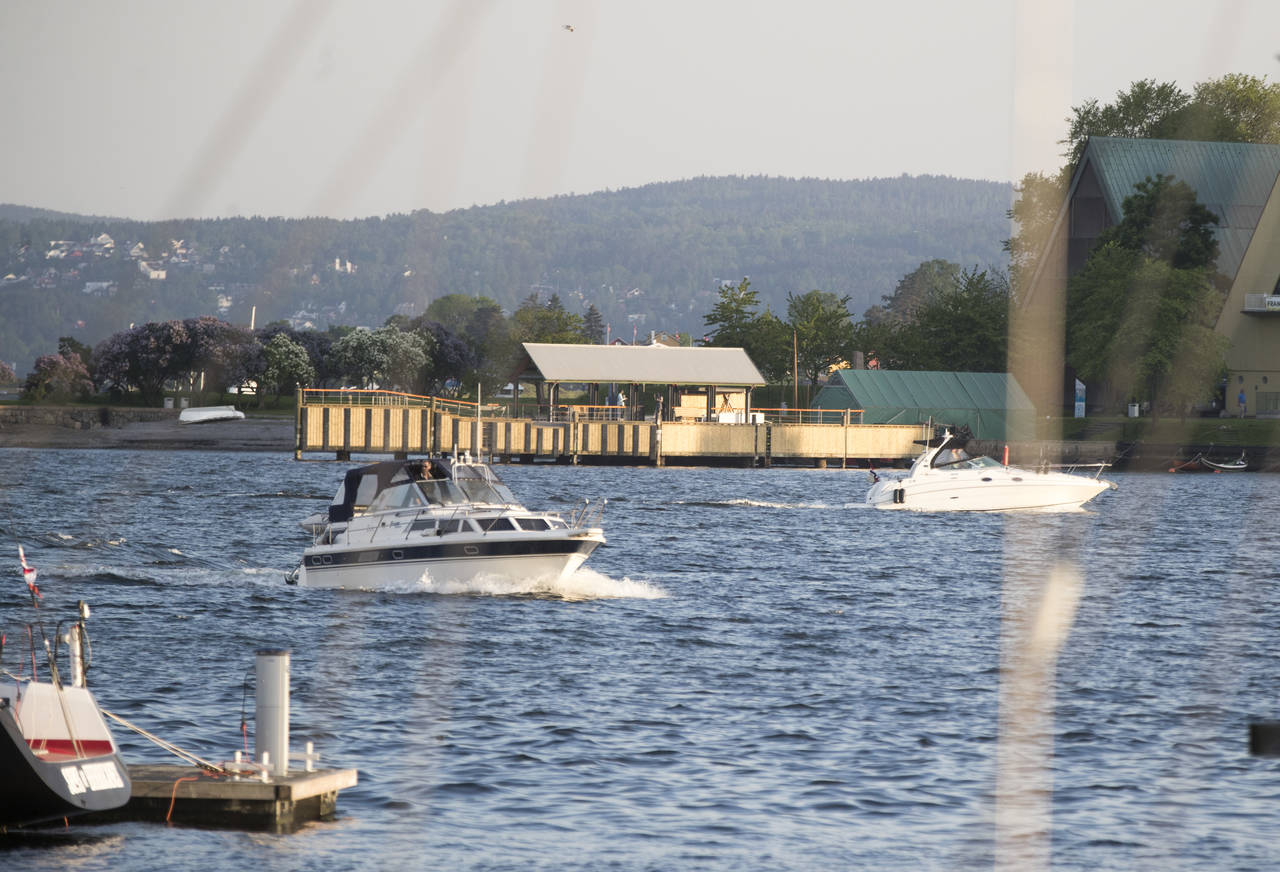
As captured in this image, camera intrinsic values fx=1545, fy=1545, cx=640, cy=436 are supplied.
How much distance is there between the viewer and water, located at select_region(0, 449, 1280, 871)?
50.4 ft

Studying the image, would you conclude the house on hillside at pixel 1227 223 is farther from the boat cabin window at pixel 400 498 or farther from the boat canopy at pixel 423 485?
the boat cabin window at pixel 400 498

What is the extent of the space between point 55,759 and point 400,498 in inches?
765

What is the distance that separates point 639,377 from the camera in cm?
11438

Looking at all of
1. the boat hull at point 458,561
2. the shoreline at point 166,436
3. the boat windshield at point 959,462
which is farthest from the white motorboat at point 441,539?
the shoreline at point 166,436

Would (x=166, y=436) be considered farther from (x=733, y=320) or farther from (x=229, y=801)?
(x=229, y=801)

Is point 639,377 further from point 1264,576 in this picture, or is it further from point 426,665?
point 426,665

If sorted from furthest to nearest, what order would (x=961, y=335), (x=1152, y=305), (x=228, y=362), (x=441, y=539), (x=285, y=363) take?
1. (x=285, y=363)
2. (x=228, y=362)
3. (x=961, y=335)
4. (x=1152, y=305)
5. (x=441, y=539)

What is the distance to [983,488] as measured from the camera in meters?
65.6

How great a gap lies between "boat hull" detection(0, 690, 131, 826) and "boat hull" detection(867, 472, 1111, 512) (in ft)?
177

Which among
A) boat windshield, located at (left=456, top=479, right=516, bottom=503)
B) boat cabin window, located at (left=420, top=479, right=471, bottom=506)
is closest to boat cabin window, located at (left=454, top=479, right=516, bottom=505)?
boat windshield, located at (left=456, top=479, right=516, bottom=503)

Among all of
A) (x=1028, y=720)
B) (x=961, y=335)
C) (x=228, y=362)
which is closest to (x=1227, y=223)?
(x=961, y=335)

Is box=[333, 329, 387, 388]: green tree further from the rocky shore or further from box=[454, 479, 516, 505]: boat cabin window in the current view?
box=[454, 479, 516, 505]: boat cabin window

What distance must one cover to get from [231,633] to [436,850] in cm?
1492

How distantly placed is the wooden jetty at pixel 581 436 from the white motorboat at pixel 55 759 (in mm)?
88280
